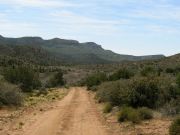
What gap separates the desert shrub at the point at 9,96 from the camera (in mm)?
36150

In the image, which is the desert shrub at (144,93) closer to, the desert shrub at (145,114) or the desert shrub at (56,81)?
the desert shrub at (145,114)

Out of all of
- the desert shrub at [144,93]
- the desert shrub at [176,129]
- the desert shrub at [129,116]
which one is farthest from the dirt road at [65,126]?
the desert shrub at [176,129]

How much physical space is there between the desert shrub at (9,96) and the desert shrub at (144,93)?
35.8 feet

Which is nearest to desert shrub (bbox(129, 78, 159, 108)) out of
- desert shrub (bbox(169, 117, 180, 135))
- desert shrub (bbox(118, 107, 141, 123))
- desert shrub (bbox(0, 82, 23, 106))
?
desert shrub (bbox(118, 107, 141, 123))

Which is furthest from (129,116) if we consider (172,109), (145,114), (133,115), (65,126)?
(65,126)

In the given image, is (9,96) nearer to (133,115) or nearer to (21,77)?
(133,115)

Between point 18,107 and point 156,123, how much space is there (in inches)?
637

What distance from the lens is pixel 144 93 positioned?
101 ft

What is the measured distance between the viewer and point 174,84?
33312mm

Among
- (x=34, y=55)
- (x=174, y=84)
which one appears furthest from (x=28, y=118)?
(x=34, y=55)

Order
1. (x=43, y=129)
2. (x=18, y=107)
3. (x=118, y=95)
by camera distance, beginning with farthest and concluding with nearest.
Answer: (x=18, y=107)
(x=118, y=95)
(x=43, y=129)

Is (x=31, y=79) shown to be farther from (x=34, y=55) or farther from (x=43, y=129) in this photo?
(x=34, y=55)

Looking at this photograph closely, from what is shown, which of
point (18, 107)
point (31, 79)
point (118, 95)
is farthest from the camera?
point (31, 79)

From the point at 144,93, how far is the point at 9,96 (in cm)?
1164
